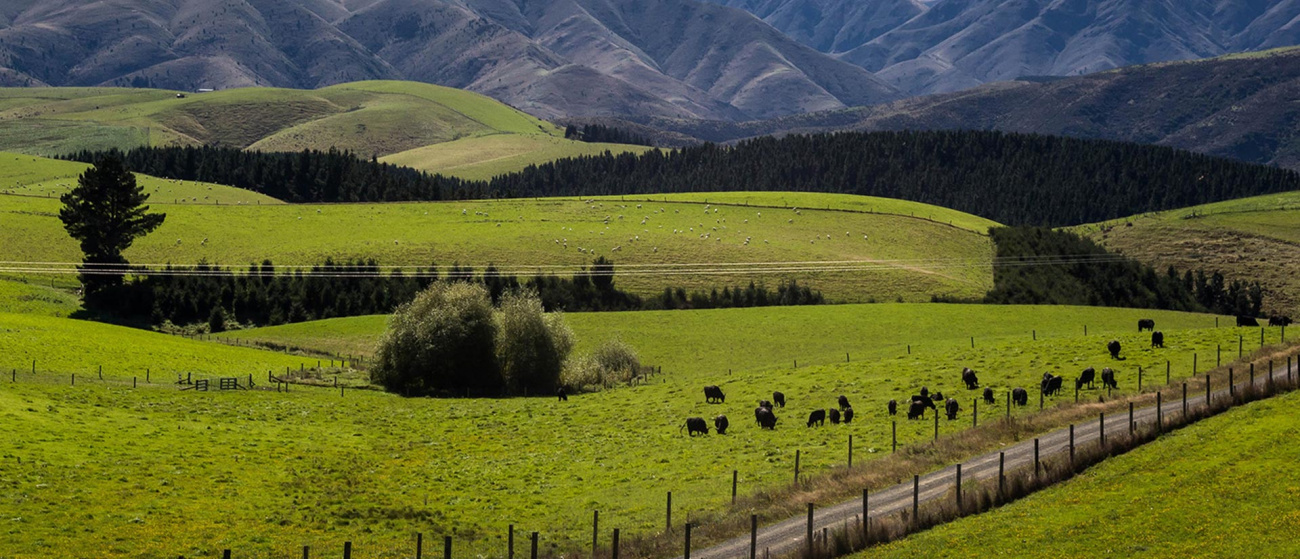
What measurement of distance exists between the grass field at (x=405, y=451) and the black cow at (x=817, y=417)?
3.20ft

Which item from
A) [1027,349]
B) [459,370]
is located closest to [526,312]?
[459,370]

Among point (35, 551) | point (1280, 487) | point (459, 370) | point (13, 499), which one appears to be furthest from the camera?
point (459, 370)

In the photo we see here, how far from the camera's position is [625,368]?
107375 millimetres

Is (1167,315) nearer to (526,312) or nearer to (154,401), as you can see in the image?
(526,312)

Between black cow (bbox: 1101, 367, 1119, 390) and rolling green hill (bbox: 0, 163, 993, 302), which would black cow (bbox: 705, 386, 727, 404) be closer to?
black cow (bbox: 1101, 367, 1119, 390)

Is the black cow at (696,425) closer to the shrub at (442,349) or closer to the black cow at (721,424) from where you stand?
the black cow at (721,424)

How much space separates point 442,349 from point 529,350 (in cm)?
769

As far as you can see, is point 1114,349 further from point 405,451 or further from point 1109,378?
point 405,451

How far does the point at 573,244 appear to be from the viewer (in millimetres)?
171750

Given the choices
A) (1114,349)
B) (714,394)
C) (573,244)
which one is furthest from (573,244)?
(1114,349)

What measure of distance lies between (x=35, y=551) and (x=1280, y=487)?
139 feet

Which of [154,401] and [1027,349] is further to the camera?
[1027,349]

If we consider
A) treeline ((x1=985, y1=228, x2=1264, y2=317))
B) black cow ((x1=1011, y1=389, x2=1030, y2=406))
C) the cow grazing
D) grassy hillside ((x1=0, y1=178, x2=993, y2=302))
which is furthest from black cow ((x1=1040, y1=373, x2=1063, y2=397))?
treeline ((x1=985, y1=228, x2=1264, y2=317))

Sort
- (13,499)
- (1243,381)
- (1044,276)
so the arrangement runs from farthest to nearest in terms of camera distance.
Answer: (1044,276)
(1243,381)
(13,499)
